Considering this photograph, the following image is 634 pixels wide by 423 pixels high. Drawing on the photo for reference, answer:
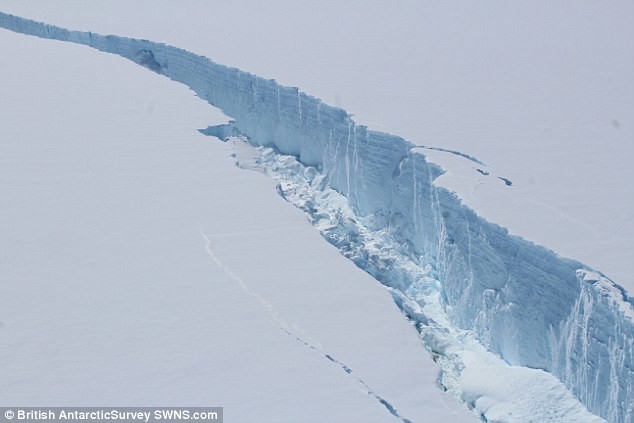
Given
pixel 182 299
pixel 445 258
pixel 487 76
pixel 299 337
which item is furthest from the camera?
pixel 487 76

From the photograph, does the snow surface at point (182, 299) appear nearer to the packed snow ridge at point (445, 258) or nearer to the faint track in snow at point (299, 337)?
the faint track in snow at point (299, 337)

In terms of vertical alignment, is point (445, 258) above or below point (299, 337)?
above

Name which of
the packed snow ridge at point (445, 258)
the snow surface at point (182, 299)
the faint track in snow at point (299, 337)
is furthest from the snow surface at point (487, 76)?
the faint track in snow at point (299, 337)

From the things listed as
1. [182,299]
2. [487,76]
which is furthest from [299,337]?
[487,76]

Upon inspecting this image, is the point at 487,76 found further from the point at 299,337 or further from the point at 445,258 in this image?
the point at 299,337

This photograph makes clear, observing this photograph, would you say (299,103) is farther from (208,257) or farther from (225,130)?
(208,257)

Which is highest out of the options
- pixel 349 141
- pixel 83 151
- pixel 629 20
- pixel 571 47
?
pixel 629 20

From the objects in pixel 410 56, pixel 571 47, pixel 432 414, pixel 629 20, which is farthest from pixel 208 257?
pixel 629 20
